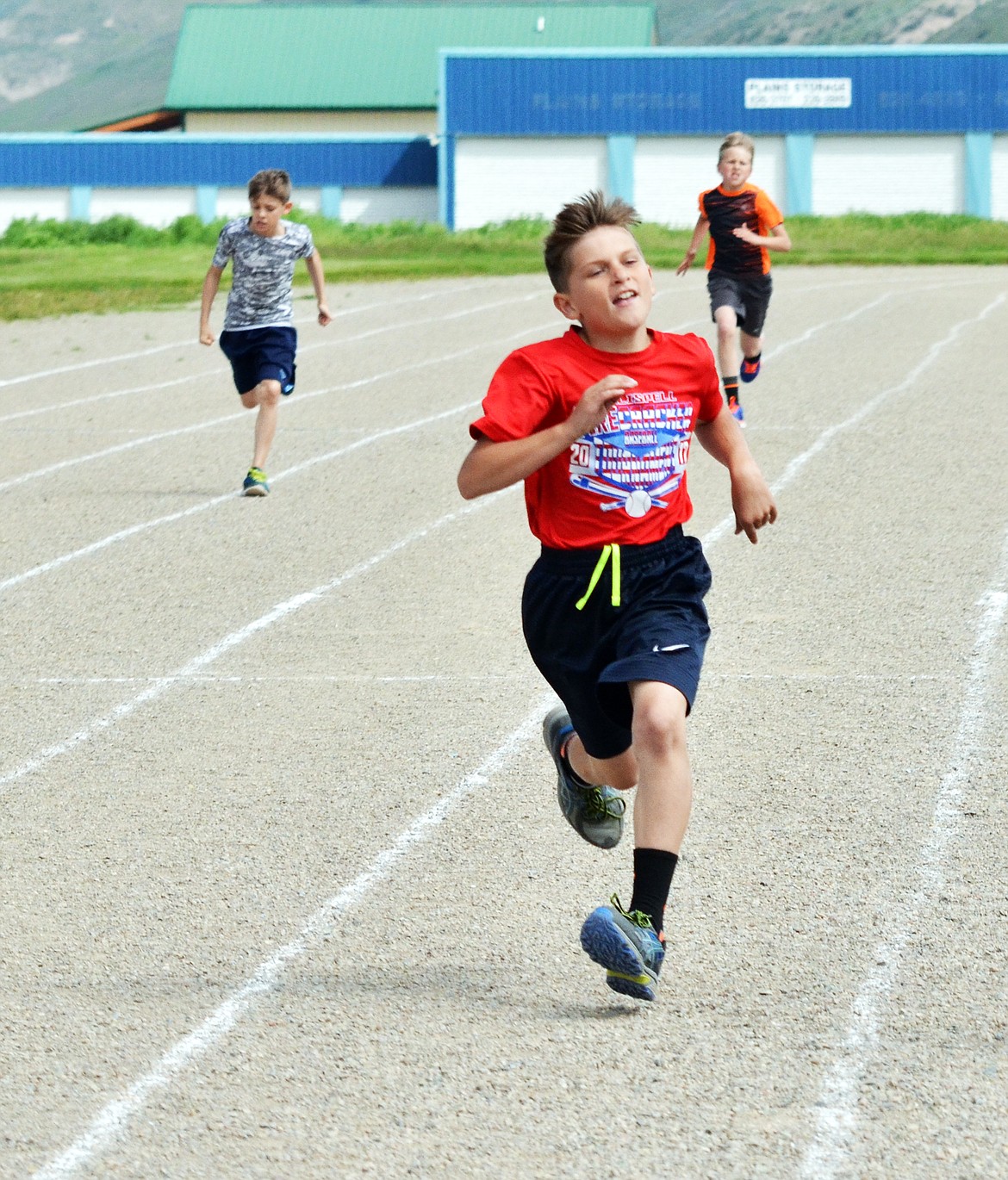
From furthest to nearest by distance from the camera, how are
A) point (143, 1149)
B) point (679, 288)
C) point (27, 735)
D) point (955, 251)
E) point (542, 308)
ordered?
point (955, 251) < point (679, 288) < point (542, 308) < point (27, 735) < point (143, 1149)

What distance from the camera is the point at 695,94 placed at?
5294 cm

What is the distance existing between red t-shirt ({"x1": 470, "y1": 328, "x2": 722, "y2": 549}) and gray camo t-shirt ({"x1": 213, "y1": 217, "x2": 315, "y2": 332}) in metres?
7.08

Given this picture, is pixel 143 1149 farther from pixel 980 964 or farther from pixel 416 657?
pixel 416 657

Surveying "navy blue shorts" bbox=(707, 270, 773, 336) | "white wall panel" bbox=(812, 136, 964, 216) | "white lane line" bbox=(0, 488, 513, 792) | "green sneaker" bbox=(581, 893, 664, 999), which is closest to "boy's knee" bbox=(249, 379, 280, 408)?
"white lane line" bbox=(0, 488, 513, 792)

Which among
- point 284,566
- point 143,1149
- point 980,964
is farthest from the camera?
point 284,566

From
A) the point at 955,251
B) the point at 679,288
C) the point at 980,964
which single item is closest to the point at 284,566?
the point at 980,964

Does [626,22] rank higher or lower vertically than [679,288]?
higher

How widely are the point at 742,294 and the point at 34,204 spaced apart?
48.0 m

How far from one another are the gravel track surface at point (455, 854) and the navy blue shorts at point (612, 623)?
644 millimetres

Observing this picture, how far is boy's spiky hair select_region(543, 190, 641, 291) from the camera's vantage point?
15.3 feet

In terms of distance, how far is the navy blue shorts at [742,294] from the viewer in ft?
45.9

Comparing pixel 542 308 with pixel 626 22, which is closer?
pixel 542 308

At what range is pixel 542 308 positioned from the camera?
78.6 ft

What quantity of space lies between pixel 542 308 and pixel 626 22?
55.8 meters
